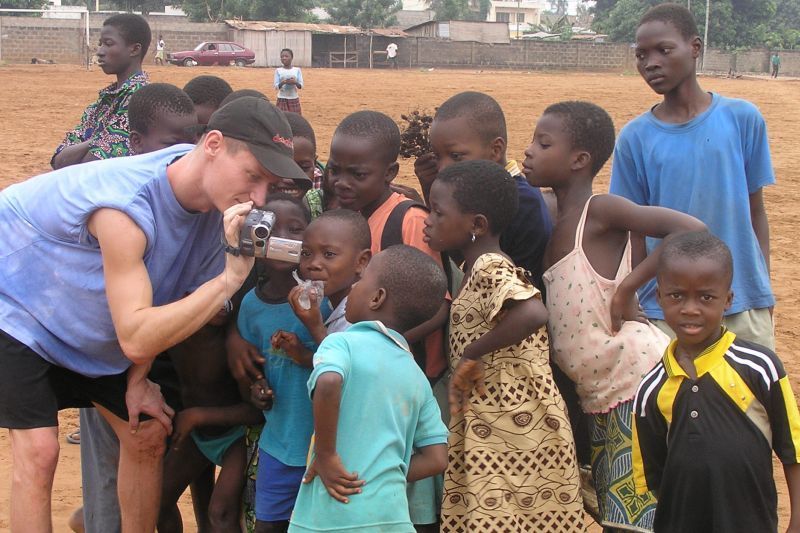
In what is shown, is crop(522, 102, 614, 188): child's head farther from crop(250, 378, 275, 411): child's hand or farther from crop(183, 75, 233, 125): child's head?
crop(183, 75, 233, 125): child's head

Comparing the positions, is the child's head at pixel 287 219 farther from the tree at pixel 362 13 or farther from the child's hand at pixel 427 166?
the tree at pixel 362 13

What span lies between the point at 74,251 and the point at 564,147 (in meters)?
1.80

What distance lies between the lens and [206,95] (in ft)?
17.3

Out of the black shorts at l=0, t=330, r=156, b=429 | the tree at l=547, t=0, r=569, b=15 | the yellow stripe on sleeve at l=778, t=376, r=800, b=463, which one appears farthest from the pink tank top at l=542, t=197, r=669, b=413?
the tree at l=547, t=0, r=569, b=15

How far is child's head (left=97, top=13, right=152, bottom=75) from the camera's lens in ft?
19.5

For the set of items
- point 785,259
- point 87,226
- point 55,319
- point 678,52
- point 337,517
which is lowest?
point 785,259

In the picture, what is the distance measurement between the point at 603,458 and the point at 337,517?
120 centimetres

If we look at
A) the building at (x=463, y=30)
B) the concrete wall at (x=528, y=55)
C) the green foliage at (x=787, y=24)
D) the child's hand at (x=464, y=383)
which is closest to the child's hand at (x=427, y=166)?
the child's hand at (x=464, y=383)

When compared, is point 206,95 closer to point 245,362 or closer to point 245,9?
point 245,362

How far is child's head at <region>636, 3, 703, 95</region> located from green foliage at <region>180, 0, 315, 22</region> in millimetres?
51623

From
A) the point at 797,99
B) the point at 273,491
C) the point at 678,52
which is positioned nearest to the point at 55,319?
the point at 273,491

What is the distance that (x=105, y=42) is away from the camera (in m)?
5.96

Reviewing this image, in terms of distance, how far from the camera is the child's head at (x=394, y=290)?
3086mm

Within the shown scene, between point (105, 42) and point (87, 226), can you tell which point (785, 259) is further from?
point (87, 226)
